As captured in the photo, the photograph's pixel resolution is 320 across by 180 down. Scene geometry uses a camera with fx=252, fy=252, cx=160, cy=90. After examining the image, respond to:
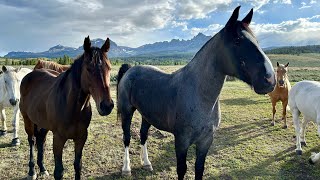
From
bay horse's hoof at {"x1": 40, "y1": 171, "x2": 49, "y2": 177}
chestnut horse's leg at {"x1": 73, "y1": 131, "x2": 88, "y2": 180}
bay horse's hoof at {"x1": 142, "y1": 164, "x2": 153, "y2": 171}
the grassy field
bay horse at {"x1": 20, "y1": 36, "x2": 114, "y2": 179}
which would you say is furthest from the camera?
bay horse's hoof at {"x1": 142, "y1": 164, "x2": 153, "y2": 171}

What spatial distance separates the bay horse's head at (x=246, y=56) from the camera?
2.73 meters

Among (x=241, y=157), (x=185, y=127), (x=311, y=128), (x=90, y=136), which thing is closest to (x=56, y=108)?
(x=185, y=127)

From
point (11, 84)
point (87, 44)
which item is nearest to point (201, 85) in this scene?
point (87, 44)

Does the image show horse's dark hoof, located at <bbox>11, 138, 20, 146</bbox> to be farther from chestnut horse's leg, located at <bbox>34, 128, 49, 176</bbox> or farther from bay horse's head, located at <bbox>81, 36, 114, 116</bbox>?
bay horse's head, located at <bbox>81, 36, 114, 116</bbox>

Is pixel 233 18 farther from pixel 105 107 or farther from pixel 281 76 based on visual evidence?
pixel 281 76

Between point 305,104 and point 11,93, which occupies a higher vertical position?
point 11,93

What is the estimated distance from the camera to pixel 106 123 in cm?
916

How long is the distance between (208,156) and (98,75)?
4.36 meters

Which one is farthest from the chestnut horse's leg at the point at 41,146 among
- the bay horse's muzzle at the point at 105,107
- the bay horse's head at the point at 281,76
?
the bay horse's head at the point at 281,76

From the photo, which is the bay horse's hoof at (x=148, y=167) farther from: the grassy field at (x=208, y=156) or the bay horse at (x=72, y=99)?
the bay horse at (x=72, y=99)

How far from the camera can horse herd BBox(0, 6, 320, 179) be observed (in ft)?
9.59

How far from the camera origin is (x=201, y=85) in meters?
3.60

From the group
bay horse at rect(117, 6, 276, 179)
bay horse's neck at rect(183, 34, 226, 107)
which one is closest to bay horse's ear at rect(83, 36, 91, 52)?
bay horse at rect(117, 6, 276, 179)

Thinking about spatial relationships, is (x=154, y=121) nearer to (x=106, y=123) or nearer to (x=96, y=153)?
(x=96, y=153)
